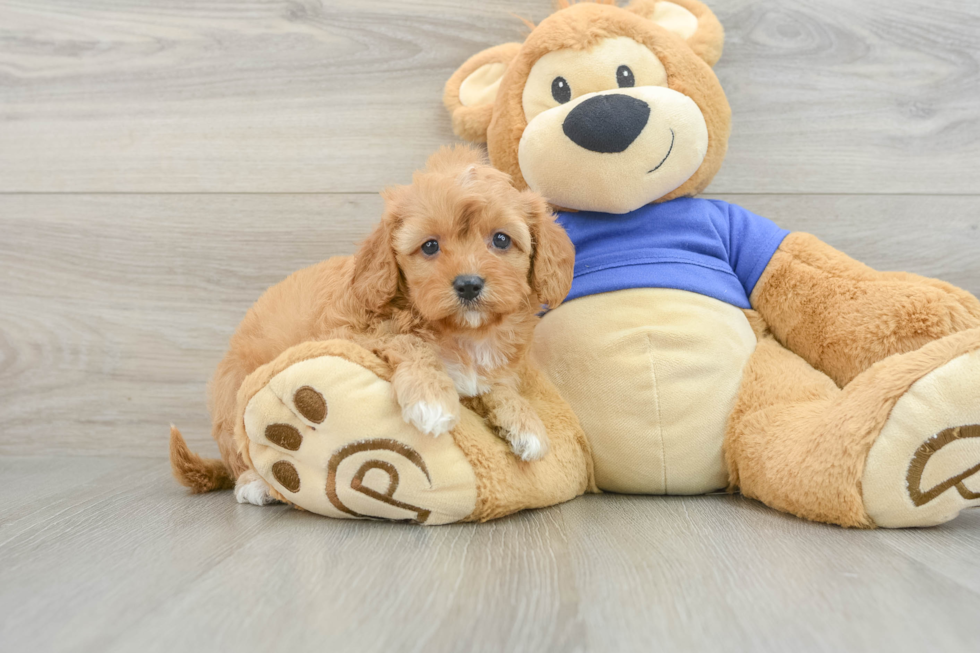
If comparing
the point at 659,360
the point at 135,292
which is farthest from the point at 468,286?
the point at 135,292

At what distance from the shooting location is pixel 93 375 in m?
1.60

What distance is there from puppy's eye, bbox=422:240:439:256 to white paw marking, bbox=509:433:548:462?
11.7 inches

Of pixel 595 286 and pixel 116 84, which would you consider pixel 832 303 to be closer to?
pixel 595 286

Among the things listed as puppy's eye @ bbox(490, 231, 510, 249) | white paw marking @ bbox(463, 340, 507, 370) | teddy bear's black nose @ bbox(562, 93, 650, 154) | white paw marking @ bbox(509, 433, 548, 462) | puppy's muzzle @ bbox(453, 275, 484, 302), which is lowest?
white paw marking @ bbox(509, 433, 548, 462)

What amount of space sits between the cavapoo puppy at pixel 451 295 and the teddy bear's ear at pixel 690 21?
1.67 feet

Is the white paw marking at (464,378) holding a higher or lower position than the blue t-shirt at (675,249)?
lower

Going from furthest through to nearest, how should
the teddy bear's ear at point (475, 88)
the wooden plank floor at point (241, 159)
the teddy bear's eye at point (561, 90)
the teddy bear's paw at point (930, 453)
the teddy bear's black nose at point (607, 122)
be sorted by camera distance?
the wooden plank floor at point (241, 159) < the teddy bear's ear at point (475, 88) < the teddy bear's eye at point (561, 90) < the teddy bear's black nose at point (607, 122) < the teddy bear's paw at point (930, 453)

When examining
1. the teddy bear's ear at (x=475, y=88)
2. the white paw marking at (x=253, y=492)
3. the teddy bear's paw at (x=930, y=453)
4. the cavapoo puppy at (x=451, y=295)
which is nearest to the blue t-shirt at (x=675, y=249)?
the cavapoo puppy at (x=451, y=295)

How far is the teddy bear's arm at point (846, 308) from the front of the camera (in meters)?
1.06

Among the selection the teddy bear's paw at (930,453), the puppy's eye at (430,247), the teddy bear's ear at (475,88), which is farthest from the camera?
the teddy bear's ear at (475,88)

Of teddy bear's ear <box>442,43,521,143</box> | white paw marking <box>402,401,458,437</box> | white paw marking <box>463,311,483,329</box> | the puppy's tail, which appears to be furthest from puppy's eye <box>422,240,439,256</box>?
the puppy's tail

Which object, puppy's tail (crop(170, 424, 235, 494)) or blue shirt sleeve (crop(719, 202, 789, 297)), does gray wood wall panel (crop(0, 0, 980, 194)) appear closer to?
blue shirt sleeve (crop(719, 202, 789, 297))

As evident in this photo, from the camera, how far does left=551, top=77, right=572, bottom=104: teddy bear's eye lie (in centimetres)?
120

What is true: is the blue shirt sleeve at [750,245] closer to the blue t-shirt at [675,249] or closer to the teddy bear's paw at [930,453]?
the blue t-shirt at [675,249]
